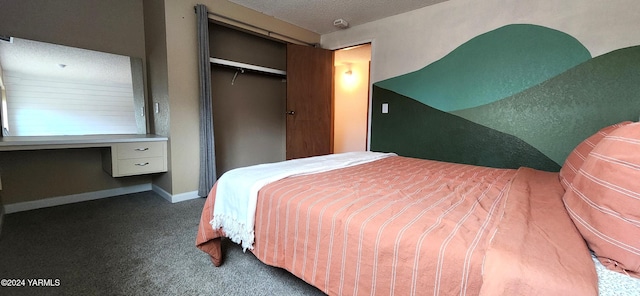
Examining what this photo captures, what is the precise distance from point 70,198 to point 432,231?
A: 3604mm

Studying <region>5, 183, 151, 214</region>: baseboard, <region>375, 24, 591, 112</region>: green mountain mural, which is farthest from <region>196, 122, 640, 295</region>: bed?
<region>5, 183, 151, 214</region>: baseboard

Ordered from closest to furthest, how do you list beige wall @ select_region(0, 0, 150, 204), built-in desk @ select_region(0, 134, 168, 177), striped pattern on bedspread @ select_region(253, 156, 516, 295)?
1. striped pattern on bedspread @ select_region(253, 156, 516, 295)
2. built-in desk @ select_region(0, 134, 168, 177)
3. beige wall @ select_region(0, 0, 150, 204)

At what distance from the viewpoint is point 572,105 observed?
223cm

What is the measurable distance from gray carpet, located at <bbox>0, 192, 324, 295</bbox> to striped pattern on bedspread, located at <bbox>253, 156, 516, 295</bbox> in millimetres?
377

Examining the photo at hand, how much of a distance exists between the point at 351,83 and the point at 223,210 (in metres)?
4.53

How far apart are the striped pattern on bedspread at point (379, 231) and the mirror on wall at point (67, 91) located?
274 centimetres

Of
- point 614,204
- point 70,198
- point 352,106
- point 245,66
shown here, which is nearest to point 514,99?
point 614,204

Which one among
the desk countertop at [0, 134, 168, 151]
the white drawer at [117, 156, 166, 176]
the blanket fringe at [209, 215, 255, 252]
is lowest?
the blanket fringe at [209, 215, 255, 252]

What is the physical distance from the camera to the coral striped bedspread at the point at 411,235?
662 millimetres

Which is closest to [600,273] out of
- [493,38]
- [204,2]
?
[493,38]

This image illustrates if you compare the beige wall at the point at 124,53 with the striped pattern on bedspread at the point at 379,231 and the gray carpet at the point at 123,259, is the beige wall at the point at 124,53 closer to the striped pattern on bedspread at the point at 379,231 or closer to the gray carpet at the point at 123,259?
the gray carpet at the point at 123,259

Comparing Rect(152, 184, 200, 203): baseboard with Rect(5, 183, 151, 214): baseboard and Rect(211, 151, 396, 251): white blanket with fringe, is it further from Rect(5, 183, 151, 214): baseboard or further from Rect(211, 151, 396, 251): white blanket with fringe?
Rect(211, 151, 396, 251): white blanket with fringe

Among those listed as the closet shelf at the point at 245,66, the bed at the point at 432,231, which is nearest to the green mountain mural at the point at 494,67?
the bed at the point at 432,231

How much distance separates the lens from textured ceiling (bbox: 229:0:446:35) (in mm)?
2945
